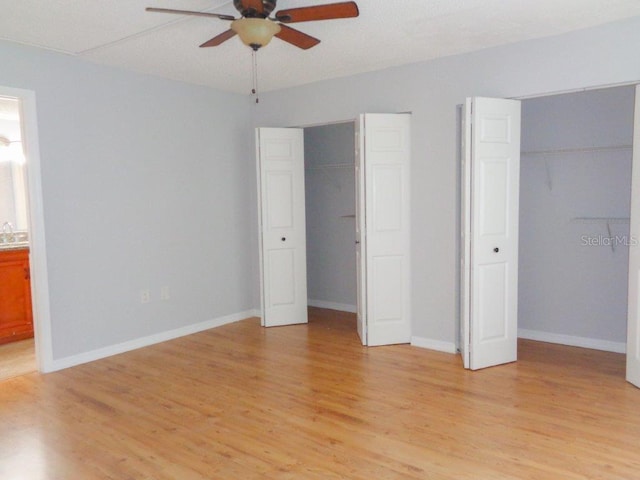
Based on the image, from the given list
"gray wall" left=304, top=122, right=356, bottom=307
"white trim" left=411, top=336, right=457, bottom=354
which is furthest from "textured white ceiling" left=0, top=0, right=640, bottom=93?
"white trim" left=411, top=336, right=457, bottom=354

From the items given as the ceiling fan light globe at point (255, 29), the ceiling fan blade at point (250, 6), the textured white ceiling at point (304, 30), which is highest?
the textured white ceiling at point (304, 30)

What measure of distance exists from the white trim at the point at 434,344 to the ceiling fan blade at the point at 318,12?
2861 mm

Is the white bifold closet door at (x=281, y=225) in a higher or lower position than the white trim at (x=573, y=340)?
higher

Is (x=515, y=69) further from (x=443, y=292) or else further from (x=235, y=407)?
(x=235, y=407)

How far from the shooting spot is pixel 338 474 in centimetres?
241

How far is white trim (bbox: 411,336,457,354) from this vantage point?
424 cm

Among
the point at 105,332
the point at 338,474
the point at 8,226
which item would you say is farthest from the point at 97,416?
the point at 8,226

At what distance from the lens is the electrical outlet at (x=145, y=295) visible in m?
4.60

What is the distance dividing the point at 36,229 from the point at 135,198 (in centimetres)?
93

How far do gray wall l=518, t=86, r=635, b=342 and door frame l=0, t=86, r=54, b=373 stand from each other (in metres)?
4.19

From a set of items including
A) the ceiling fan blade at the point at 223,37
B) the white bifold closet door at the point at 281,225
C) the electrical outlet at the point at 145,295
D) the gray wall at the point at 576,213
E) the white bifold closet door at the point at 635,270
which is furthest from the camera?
the white bifold closet door at the point at 281,225

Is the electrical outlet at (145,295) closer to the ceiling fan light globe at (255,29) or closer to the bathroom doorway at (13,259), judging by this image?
the bathroom doorway at (13,259)

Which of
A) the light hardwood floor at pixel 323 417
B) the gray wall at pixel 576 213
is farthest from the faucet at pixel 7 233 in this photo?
the gray wall at pixel 576 213

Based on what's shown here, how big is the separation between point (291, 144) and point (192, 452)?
3.36 m
